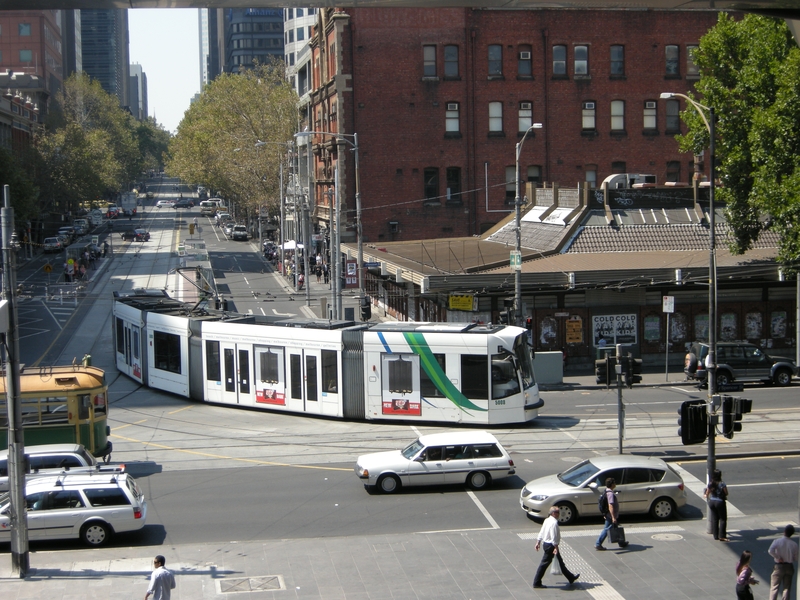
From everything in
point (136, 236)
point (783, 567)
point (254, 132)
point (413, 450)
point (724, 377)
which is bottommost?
point (724, 377)

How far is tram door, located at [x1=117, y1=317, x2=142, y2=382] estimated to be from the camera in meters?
33.2

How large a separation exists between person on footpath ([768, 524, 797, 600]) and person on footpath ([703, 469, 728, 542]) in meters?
3.12

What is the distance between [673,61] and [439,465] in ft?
163

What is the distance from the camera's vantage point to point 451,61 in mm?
59969

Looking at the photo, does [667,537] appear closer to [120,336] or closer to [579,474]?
[579,474]

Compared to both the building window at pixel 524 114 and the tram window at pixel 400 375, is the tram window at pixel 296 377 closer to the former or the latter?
the tram window at pixel 400 375

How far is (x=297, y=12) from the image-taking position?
130125 millimetres

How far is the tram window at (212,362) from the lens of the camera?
2853 centimetres

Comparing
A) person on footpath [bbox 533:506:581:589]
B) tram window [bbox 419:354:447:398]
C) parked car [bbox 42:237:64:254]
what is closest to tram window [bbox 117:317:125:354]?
tram window [bbox 419:354:447:398]

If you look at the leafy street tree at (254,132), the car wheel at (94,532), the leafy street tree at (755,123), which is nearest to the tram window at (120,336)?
the car wheel at (94,532)

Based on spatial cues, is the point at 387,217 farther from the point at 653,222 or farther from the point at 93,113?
the point at 93,113

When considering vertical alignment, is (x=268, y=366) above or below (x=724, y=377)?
above

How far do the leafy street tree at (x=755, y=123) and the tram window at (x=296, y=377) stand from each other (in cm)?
1752

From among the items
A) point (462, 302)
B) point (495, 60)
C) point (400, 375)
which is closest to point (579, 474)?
point (400, 375)
